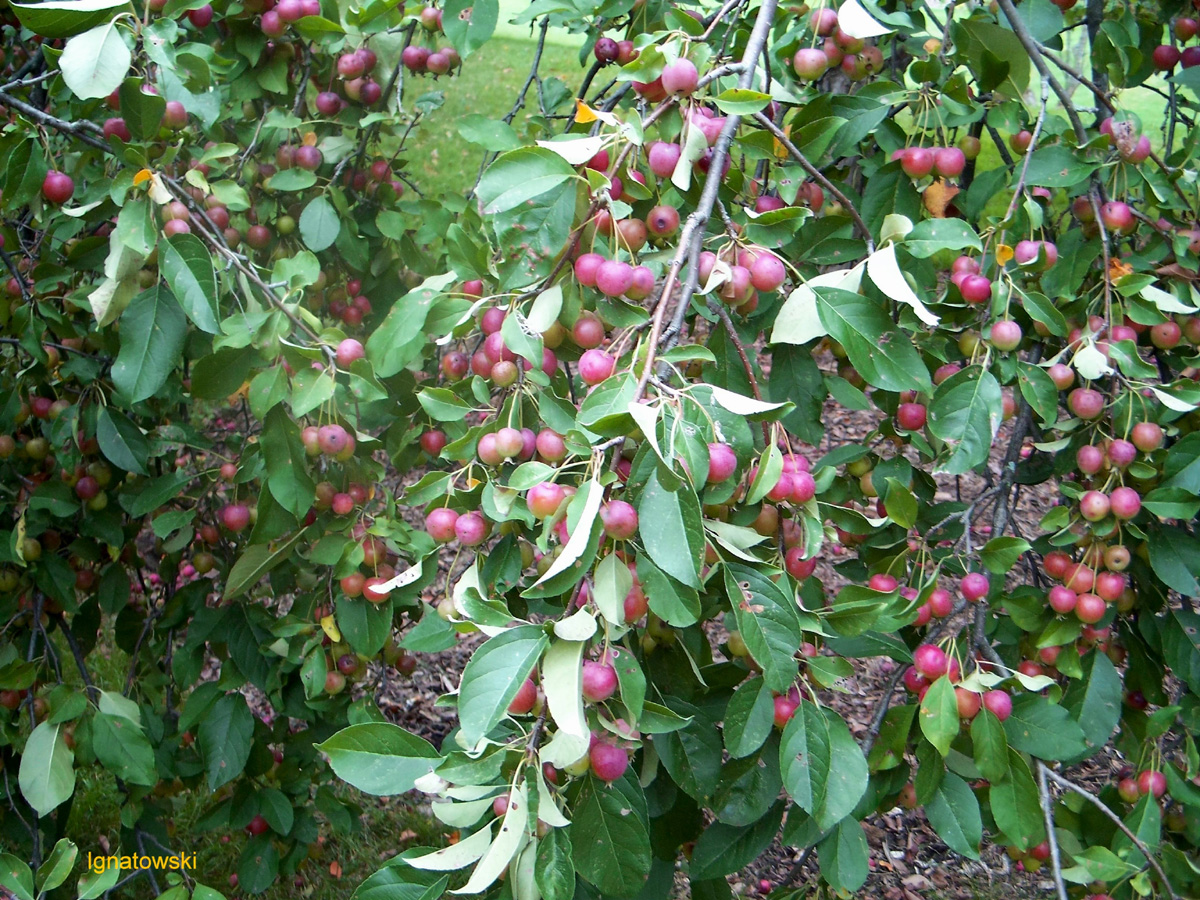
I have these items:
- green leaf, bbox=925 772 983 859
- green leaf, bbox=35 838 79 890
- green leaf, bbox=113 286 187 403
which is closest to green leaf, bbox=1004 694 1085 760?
green leaf, bbox=925 772 983 859

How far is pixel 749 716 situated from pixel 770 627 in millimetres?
183

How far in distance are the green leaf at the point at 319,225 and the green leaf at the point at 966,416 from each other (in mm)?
1180

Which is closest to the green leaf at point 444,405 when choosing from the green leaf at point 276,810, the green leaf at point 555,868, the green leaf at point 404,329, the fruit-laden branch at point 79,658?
the green leaf at point 404,329

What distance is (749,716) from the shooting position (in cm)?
111

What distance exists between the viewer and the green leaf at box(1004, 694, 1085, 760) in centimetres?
131

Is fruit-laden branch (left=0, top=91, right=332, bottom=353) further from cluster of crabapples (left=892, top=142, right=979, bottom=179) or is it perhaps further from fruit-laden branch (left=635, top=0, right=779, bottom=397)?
cluster of crabapples (left=892, top=142, right=979, bottom=179)

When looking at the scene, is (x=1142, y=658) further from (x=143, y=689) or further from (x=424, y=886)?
(x=143, y=689)

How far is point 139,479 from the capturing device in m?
2.27

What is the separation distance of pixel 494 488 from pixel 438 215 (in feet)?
3.18

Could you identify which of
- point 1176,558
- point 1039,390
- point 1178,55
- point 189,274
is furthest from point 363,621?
point 1178,55

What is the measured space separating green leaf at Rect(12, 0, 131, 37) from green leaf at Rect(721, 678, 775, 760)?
48.2 inches

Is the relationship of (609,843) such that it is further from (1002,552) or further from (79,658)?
(79,658)

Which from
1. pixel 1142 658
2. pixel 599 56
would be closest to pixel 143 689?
pixel 599 56

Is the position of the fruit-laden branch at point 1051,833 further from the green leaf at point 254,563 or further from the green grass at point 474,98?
the green grass at point 474,98
